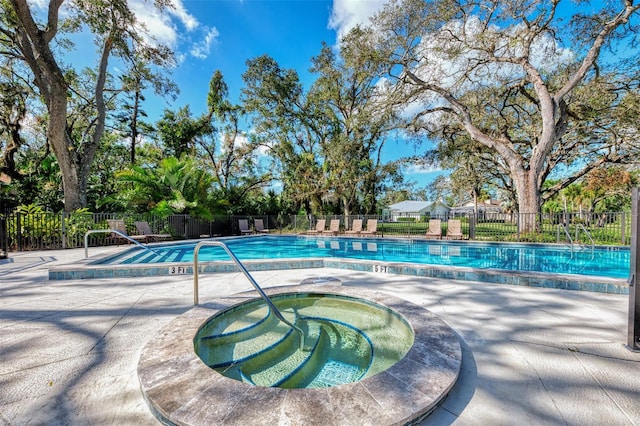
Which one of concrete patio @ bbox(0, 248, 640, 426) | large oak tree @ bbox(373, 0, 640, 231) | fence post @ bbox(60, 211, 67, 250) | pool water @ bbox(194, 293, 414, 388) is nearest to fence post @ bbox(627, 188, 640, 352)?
concrete patio @ bbox(0, 248, 640, 426)

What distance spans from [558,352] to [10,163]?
Answer: 831 inches

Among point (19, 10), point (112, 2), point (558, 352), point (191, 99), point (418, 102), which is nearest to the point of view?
point (558, 352)

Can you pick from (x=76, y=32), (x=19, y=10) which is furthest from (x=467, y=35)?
(x=76, y=32)

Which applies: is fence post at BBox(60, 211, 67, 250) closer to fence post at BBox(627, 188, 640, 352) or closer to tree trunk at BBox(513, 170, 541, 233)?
fence post at BBox(627, 188, 640, 352)

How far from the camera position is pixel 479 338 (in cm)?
255

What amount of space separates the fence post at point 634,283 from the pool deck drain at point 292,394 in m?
1.57

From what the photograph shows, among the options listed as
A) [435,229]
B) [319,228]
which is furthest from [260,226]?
[435,229]

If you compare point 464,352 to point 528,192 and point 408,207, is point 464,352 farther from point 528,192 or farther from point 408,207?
point 408,207

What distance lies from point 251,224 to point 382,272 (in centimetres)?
1282

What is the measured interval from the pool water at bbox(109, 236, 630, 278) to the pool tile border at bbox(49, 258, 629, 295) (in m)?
2.12

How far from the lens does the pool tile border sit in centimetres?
412

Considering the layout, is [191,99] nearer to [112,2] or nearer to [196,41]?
[196,41]

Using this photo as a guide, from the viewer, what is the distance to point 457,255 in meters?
9.45

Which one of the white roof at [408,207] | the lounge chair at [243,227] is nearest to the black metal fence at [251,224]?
the lounge chair at [243,227]
